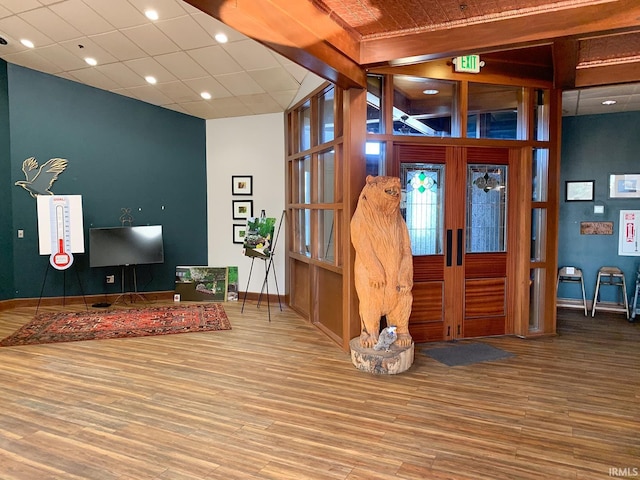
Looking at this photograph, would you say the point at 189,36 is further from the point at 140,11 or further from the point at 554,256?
the point at 554,256

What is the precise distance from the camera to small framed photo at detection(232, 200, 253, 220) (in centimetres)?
738

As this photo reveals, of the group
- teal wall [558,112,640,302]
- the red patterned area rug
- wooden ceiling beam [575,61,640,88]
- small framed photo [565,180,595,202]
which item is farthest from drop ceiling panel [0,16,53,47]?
small framed photo [565,180,595,202]

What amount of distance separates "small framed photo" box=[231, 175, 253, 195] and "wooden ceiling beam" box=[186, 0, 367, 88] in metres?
3.38

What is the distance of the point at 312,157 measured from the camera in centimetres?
571

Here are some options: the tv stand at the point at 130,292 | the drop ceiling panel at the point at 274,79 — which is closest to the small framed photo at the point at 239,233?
the tv stand at the point at 130,292

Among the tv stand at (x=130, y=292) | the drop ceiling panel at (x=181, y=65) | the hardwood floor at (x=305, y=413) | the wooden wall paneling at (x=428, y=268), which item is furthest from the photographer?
the tv stand at (x=130, y=292)

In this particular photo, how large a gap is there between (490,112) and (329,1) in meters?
2.59

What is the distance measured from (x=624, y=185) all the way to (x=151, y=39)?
265 inches

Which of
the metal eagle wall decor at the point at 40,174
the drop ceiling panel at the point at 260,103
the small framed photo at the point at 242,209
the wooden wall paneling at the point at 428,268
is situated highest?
the drop ceiling panel at the point at 260,103

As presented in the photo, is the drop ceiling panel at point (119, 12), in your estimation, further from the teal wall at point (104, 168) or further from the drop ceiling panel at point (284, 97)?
the teal wall at point (104, 168)

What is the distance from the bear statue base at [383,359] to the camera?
3.98 m

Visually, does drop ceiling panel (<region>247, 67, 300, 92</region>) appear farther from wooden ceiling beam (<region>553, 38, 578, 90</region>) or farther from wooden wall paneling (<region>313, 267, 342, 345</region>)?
wooden ceiling beam (<region>553, 38, 578, 90</region>)

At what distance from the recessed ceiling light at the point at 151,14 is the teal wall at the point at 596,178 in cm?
591

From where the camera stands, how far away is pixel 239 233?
7504mm
